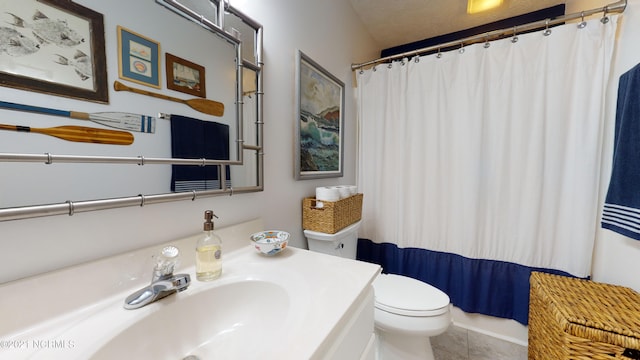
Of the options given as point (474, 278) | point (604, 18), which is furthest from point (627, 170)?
point (474, 278)

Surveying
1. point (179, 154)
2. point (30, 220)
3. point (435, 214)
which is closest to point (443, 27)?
point (435, 214)

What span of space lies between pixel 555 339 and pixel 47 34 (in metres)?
1.82

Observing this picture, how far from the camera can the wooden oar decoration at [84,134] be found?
480 millimetres

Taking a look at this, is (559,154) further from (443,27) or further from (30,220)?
(30,220)

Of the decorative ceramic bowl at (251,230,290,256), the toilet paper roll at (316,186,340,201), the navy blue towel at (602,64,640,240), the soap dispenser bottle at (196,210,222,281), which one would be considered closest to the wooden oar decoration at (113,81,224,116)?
the soap dispenser bottle at (196,210,222,281)

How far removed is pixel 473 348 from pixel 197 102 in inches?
77.6

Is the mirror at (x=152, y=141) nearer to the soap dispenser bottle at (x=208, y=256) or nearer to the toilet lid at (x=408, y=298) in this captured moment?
the soap dispenser bottle at (x=208, y=256)

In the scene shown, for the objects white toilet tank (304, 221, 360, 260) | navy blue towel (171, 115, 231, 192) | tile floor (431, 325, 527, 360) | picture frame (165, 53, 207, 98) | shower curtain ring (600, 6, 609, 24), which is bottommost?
tile floor (431, 325, 527, 360)

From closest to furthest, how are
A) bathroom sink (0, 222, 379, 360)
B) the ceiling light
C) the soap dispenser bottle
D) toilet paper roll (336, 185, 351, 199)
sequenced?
bathroom sink (0, 222, 379, 360) < the soap dispenser bottle < toilet paper roll (336, 185, 351, 199) < the ceiling light

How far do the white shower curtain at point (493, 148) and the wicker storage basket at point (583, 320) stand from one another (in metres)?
0.34

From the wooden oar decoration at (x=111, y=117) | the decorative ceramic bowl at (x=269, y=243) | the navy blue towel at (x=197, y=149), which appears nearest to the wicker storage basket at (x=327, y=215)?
the decorative ceramic bowl at (x=269, y=243)

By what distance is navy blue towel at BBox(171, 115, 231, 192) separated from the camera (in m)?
0.73

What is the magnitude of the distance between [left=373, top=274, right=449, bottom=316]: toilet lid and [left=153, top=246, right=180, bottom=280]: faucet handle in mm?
905

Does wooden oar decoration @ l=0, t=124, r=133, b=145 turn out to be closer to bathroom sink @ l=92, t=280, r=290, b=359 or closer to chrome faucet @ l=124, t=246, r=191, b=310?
chrome faucet @ l=124, t=246, r=191, b=310
